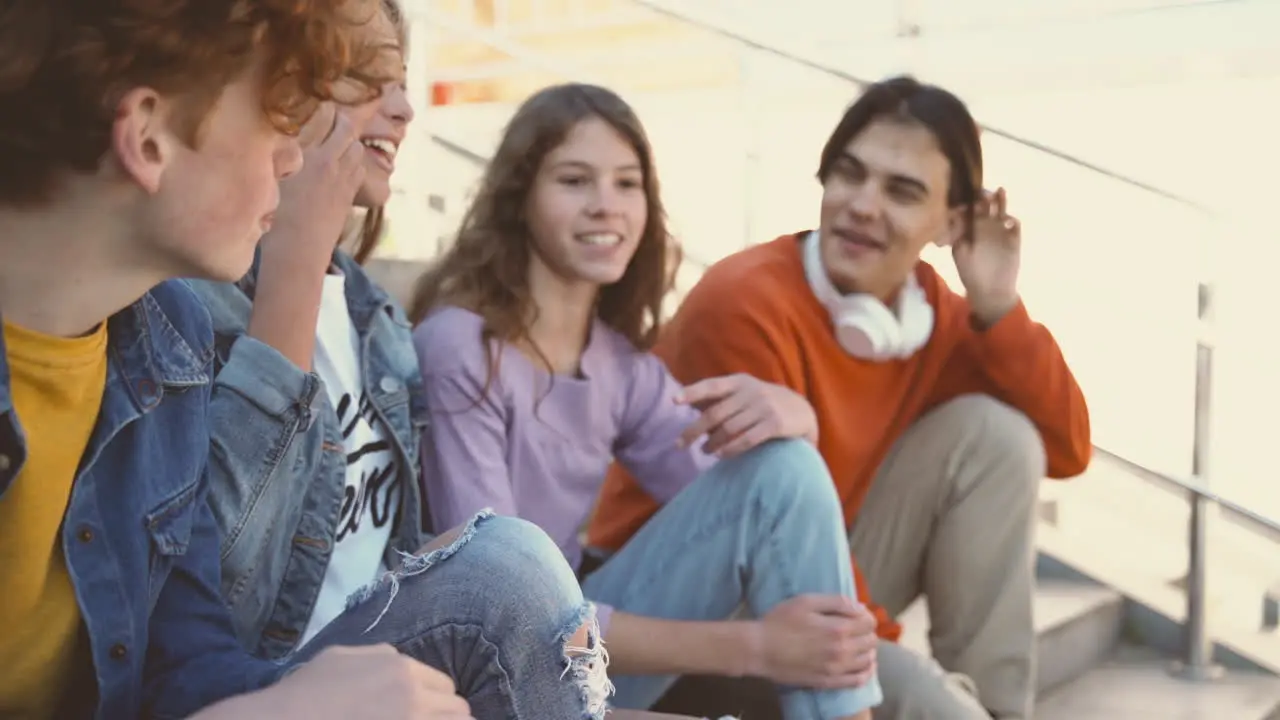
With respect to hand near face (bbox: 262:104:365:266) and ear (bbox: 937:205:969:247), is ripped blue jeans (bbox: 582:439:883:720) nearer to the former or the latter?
hand near face (bbox: 262:104:365:266)

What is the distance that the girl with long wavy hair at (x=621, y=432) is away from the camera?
1348 mm

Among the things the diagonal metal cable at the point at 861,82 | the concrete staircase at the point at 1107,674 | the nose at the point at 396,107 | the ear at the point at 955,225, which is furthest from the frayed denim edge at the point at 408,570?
the diagonal metal cable at the point at 861,82

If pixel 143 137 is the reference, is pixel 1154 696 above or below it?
below

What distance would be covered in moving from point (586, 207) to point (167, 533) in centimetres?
79

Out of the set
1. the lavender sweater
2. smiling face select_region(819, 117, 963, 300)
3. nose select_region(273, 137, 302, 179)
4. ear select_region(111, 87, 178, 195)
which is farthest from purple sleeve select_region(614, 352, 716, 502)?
ear select_region(111, 87, 178, 195)

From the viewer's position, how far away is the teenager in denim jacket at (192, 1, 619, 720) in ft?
3.01

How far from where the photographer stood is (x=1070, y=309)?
3746mm

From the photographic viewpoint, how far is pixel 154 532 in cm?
87

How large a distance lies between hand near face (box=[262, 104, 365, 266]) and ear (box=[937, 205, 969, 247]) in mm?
1038

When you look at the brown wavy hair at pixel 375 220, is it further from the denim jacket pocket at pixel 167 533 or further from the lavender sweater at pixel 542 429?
the denim jacket pocket at pixel 167 533

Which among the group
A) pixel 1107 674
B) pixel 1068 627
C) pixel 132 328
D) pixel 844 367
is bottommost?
pixel 1107 674

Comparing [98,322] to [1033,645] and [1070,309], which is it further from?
[1070,309]

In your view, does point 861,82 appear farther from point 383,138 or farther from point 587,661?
point 587,661

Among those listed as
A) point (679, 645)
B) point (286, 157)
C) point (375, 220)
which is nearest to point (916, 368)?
point (679, 645)
